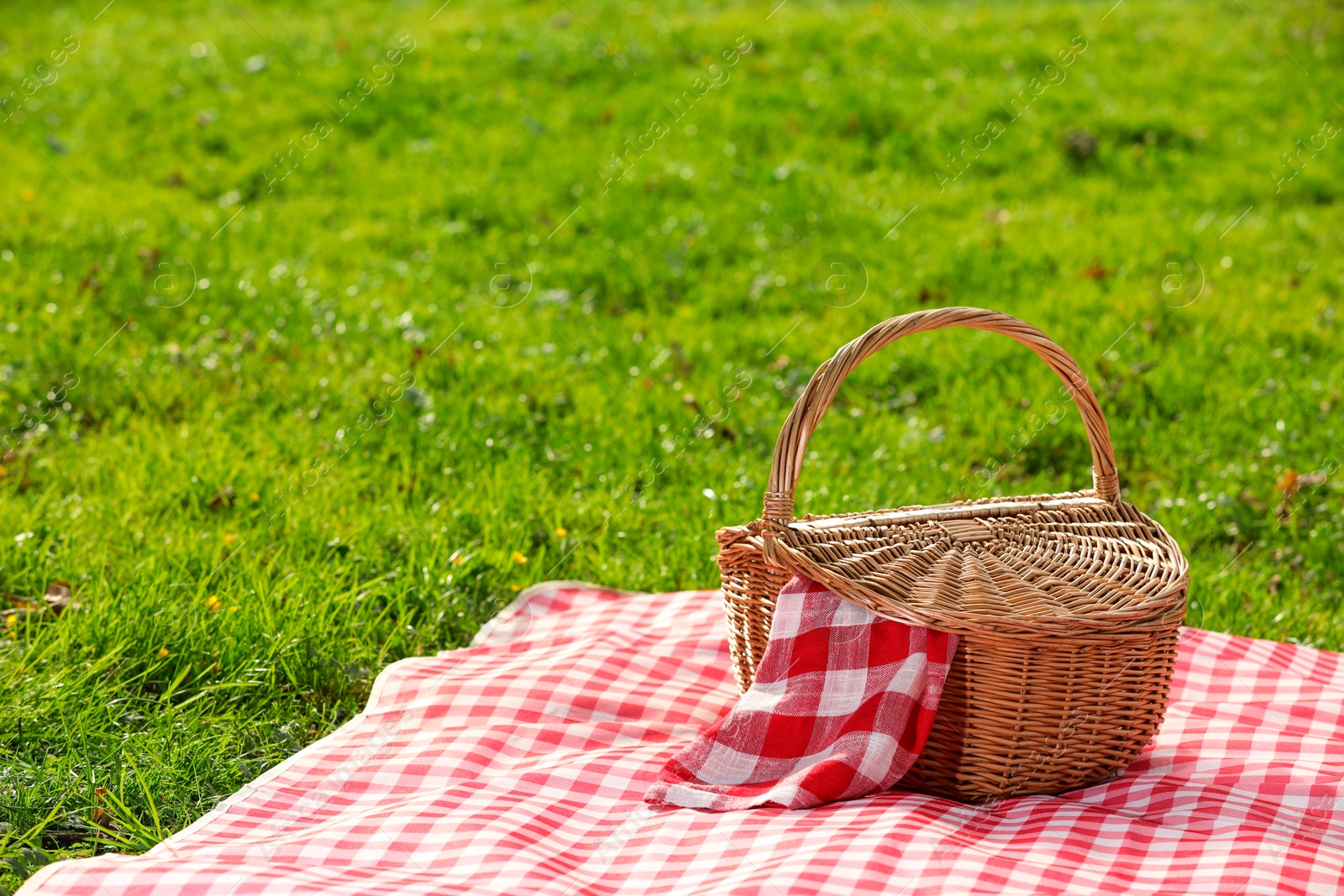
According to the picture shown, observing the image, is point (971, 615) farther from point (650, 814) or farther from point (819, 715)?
point (650, 814)

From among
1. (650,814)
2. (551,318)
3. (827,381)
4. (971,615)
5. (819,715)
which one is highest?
(551,318)

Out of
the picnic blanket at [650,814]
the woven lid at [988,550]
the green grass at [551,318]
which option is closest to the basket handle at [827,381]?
the woven lid at [988,550]

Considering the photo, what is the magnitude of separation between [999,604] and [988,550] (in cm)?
30

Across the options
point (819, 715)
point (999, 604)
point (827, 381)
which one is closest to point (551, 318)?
point (827, 381)

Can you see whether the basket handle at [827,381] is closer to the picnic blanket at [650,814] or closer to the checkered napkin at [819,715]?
the checkered napkin at [819,715]

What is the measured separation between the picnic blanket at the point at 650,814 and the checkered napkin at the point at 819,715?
0.19ft

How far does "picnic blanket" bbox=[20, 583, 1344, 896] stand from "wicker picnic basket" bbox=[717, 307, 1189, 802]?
0.34 feet

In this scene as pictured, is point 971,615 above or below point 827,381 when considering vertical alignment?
below

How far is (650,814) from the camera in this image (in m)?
2.27

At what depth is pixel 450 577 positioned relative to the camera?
3441 millimetres

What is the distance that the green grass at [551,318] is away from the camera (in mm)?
3232

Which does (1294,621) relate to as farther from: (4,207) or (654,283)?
(4,207)

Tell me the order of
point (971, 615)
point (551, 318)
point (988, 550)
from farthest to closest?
point (551, 318) < point (988, 550) < point (971, 615)

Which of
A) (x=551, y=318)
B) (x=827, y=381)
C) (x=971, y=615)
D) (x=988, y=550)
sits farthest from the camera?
(x=551, y=318)
